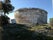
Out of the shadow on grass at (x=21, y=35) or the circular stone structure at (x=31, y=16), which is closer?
the shadow on grass at (x=21, y=35)

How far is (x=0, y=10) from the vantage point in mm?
11555

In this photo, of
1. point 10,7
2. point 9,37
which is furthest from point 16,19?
point 9,37

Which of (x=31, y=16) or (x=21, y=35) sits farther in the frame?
(x=31, y=16)

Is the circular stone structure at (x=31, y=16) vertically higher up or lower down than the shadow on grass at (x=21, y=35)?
higher up

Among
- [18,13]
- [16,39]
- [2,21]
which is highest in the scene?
[18,13]

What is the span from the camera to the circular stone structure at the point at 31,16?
13.5m

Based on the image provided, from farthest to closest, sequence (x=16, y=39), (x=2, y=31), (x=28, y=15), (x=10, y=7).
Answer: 1. (x=28, y=15)
2. (x=10, y=7)
3. (x=2, y=31)
4. (x=16, y=39)

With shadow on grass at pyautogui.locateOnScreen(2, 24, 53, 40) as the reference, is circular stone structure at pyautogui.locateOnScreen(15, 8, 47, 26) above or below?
above

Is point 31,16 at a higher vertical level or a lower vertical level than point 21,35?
higher

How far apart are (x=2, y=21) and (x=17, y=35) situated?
2.87m

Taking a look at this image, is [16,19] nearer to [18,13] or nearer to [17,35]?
[18,13]

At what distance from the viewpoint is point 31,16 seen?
13.6m

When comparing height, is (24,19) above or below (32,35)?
above

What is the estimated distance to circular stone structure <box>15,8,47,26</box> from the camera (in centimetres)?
1345
